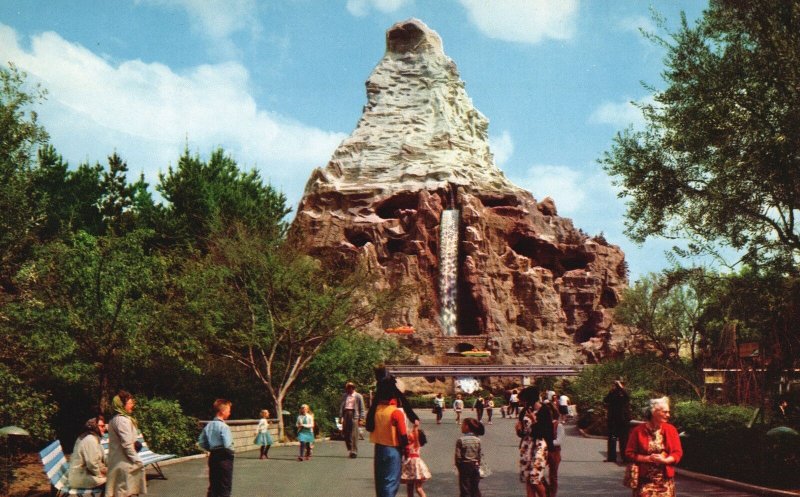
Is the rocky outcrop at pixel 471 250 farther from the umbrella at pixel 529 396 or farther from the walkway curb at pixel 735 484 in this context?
the umbrella at pixel 529 396

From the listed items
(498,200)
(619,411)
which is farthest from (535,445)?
(498,200)

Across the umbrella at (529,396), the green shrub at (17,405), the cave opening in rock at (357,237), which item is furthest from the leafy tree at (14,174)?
the cave opening in rock at (357,237)

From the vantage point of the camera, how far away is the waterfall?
72812 mm

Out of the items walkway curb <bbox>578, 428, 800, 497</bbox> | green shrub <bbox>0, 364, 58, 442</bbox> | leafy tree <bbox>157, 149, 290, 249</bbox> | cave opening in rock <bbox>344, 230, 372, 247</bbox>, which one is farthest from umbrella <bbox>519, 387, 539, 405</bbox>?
cave opening in rock <bbox>344, 230, 372, 247</bbox>

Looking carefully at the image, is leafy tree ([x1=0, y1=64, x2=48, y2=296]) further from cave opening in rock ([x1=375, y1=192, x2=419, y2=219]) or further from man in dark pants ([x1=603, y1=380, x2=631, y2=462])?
cave opening in rock ([x1=375, y1=192, x2=419, y2=219])

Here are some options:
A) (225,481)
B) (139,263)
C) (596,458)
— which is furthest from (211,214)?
(225,481)

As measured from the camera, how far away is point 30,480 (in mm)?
16172

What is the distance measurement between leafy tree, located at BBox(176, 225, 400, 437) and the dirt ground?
31.7 feet

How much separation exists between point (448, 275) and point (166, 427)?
174 feet

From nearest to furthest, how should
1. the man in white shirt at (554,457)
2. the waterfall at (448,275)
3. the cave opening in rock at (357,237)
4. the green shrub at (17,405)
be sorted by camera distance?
the man in white shirt at (554,457), the green shrub at (17,405), the waterfall at (448,275), the cave opening in rock at (357,237)

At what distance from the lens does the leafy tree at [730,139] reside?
1478cm

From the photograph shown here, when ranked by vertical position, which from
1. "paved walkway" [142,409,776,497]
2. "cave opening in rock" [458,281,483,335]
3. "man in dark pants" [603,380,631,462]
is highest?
"cave opening in rock" [458,281,483,335]

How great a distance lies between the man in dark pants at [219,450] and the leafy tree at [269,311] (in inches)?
674

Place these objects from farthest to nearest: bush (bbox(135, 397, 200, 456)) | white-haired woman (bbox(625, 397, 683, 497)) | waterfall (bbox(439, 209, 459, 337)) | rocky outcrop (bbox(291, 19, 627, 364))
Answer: waterfall (bbox(439, 209, 459, 337))
rocky outcrop (bbox(291, 19, 627, 364))
bush (bbox(135, 397, 200, 456))
white-haired woman (bbox(625, 397, 683, 497))
